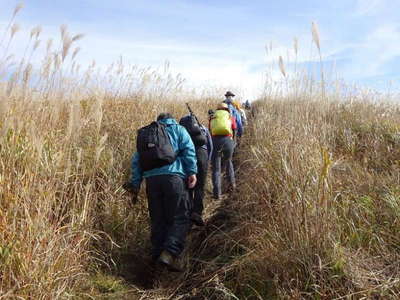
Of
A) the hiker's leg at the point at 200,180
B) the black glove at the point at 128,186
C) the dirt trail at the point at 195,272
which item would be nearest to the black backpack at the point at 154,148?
the black glove at the point at 128,186

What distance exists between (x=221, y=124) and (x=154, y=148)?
270 cm

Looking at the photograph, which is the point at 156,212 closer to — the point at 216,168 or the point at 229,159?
the point at 216,168

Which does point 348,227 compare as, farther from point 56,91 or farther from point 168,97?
point 168,97

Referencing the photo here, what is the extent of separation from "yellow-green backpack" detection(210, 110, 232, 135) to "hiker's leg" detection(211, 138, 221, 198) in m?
0.17

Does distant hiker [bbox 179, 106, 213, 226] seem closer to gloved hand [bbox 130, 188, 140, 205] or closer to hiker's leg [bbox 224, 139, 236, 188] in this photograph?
gloved hand [bbox 130, 188, 140, 205]

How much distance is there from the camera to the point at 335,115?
24.3 feet

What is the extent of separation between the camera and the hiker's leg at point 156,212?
389cm

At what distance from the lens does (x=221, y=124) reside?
248 inches

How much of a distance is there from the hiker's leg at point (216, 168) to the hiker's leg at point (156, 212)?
2.13 m

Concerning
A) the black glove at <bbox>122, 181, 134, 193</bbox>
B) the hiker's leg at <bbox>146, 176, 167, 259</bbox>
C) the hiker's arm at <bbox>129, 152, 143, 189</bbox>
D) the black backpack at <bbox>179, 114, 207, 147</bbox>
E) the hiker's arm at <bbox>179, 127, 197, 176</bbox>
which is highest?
the black backpack at <bbox>179, 114, 207, 147</bbox>

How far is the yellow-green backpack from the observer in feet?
20.6

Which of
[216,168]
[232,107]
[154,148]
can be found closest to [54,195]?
[154,148]

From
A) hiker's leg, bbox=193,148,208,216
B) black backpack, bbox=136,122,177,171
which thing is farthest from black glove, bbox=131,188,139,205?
hiker's leg, bbox=193,148,208,216

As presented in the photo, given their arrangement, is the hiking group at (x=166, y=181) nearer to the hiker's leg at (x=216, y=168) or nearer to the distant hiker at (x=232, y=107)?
the hiker's leg at (x=216, y=168)
